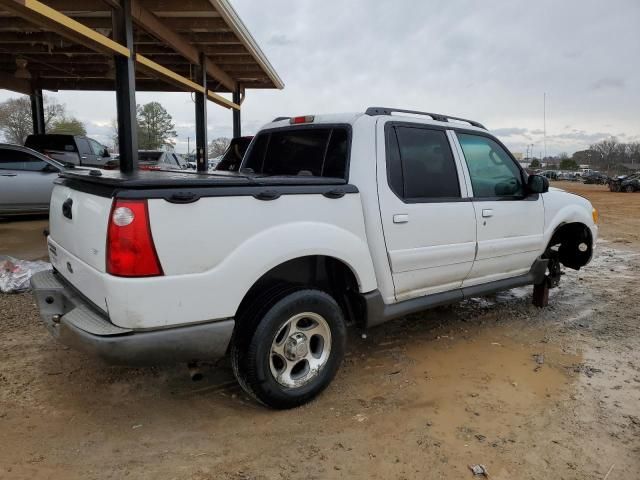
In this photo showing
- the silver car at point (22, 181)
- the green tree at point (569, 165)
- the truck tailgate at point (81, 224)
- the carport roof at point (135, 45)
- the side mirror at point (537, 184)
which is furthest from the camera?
the green tree at point (569, 165)

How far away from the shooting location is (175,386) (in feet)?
11.4

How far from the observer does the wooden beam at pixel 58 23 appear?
5.20 metres

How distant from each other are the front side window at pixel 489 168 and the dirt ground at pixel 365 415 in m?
1.39

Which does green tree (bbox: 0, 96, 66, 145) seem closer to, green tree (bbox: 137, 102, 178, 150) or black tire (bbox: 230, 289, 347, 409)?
green tree (bbox: 137, 102, 178, 150)

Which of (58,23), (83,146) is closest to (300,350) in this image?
(58,23)

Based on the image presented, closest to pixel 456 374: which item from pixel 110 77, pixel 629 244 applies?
pixel 629 244

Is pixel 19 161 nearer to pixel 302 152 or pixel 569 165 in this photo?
pixel 302 152

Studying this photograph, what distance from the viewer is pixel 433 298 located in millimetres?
3926

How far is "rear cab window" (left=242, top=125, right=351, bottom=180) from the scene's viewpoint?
363 centimetres

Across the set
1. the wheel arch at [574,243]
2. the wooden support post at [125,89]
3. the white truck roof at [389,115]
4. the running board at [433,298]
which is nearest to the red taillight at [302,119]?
the white truck roof at [389,115]

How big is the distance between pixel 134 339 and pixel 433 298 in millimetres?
2364

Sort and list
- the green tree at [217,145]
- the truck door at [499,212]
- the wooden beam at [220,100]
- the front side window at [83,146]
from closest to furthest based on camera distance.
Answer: the truck door at [499,212]
the wooden beam at [220,100]
the front side window at [83,146]
the green tree at [217,145]

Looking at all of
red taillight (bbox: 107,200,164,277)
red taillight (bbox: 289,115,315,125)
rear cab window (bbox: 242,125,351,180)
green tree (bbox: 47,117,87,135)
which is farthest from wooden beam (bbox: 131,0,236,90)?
green tree (bbox: 47,117,87,135)

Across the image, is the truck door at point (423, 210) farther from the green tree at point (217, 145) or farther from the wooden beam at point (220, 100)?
the green tree at point (217, 145)
